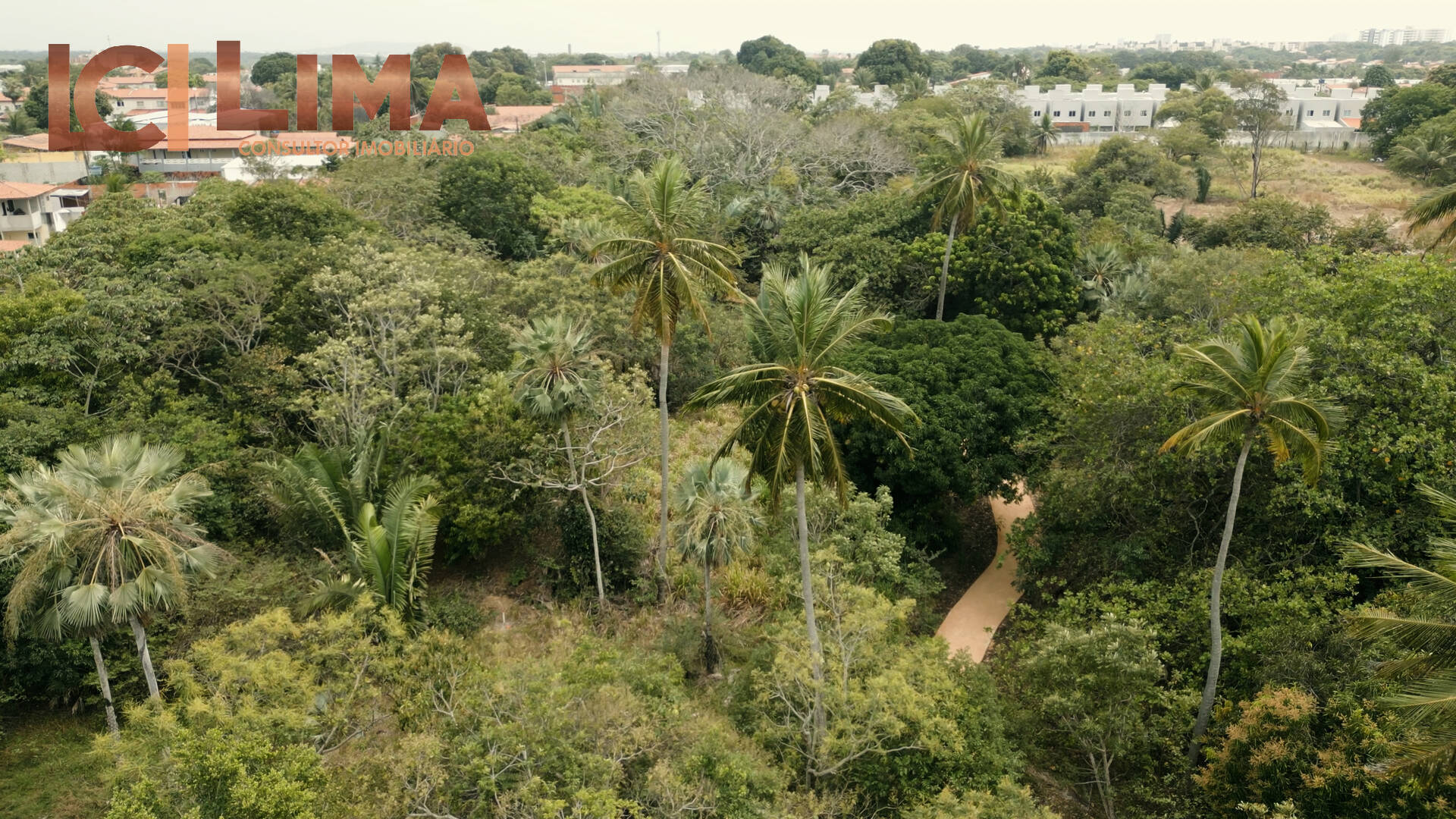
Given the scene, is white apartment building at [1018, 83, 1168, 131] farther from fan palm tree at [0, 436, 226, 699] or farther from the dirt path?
fan palm tree at [0, 436, 226, 699]

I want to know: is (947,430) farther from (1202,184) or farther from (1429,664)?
(1202,184)

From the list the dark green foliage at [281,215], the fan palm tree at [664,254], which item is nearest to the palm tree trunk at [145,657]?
the fan palm tree at [664,254]

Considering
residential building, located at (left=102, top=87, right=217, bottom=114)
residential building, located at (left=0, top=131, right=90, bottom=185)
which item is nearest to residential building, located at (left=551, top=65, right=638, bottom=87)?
residential building, located at (left=102, top=87, right=217, bottom=114)

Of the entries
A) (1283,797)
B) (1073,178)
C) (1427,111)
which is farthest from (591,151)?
(1427,111)

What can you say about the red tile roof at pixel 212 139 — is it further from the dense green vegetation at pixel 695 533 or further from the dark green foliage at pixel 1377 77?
the dark green foliage at pixel 1377 77

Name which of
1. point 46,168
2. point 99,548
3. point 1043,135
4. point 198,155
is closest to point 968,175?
point 99,548

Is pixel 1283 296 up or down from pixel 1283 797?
up

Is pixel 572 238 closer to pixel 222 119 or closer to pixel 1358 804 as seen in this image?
pixel 1358 804
